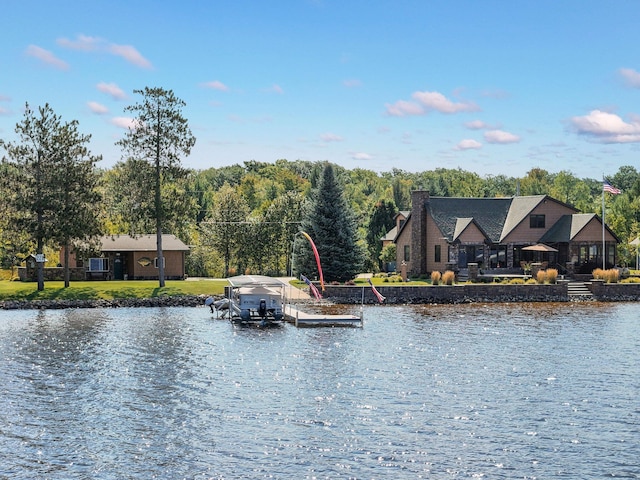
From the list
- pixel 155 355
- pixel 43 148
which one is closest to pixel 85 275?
pixel 43 148

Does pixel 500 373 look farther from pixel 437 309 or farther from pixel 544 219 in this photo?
pixel 544 219

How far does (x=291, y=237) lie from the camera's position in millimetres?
94750

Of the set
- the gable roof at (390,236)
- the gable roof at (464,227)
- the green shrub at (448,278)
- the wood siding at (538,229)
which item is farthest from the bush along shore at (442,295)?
the gable roof at (390,236)

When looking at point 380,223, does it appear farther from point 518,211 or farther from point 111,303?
point 111,303

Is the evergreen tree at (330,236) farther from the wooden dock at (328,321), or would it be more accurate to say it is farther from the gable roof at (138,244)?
the wooden dock at (328,321)

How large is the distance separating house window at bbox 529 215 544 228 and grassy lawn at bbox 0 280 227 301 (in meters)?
30.0

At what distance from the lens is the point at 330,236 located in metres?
72.1

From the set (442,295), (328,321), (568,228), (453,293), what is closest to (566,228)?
(568,228)

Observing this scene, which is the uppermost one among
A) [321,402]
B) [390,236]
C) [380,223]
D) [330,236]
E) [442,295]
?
[380,223]

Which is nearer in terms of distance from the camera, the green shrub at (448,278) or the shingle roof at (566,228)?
the green shrub at (448,278)

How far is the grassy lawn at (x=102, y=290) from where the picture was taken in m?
64.2

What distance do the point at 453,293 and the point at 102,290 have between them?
28902 mm

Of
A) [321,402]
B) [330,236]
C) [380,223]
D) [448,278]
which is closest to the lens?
[321,402]

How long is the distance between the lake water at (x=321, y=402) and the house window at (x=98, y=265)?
28.3m
